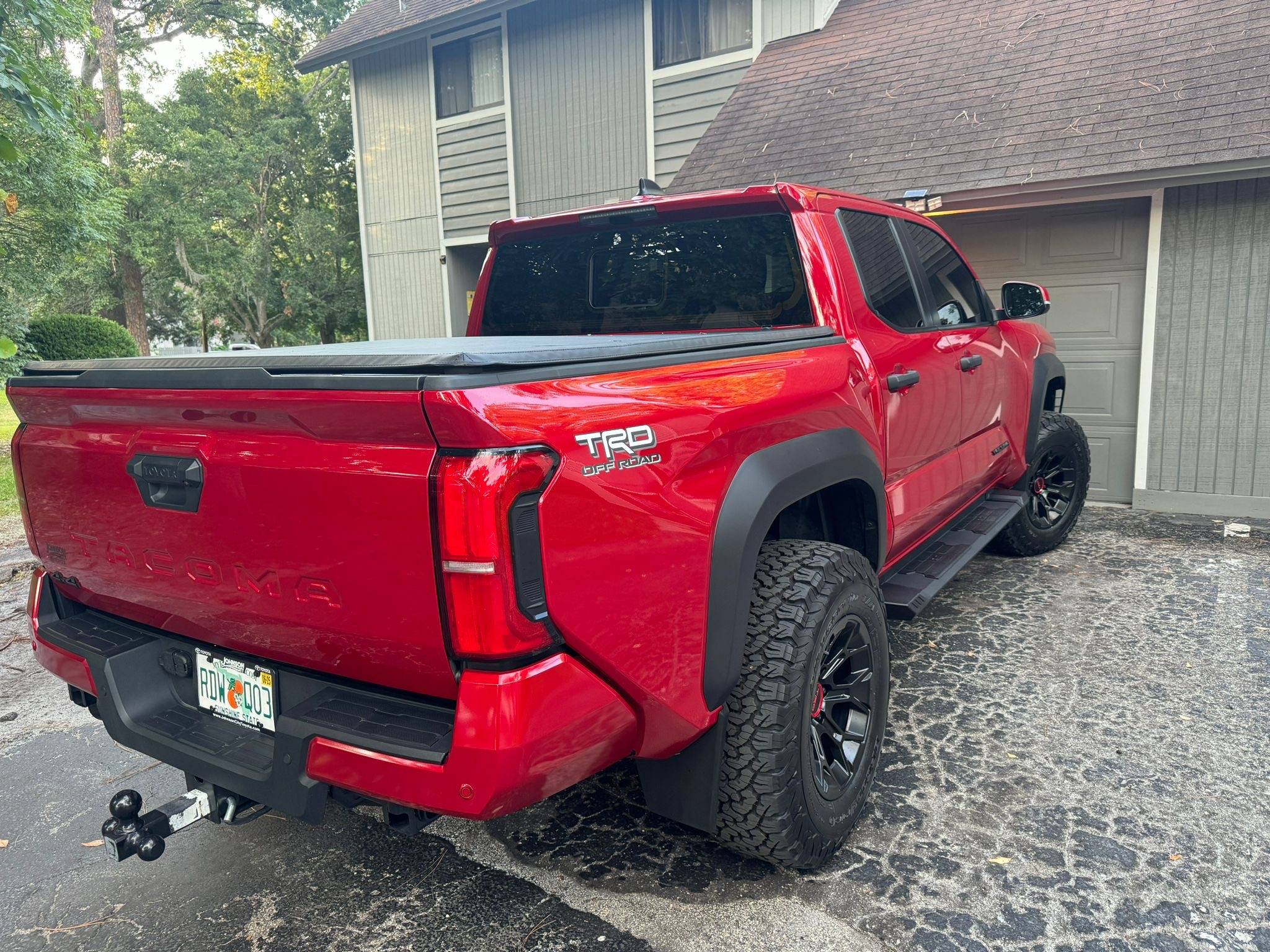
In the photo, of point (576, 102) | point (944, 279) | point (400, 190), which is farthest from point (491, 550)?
point (400, 190)

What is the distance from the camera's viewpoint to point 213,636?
2229 millimetres

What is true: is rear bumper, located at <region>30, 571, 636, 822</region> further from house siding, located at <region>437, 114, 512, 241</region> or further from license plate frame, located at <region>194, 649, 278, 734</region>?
house siding, located at <region>437, 114, 512, 241</region>

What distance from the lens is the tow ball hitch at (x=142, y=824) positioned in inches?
81.2

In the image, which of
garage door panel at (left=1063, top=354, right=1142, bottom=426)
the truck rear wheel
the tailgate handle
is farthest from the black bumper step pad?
garage door panel at (left=1063, top=354, right=1142, bottom=426)

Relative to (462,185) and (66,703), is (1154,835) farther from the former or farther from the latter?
(462,185)

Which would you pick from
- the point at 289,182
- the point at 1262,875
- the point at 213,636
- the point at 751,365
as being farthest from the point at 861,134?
the point at 289,182

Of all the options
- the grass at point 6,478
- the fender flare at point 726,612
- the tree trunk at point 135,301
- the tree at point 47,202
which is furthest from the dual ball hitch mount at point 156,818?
the tree trunk at point 135,301

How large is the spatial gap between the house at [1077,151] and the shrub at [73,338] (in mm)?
10463

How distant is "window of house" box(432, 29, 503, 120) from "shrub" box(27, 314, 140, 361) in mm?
6649

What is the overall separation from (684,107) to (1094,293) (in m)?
4.97

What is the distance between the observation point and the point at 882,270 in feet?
11.5

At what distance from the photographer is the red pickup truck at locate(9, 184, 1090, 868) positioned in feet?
5.66

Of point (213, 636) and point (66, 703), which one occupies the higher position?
point (213, 636)

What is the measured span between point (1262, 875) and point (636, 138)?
9.38 m
